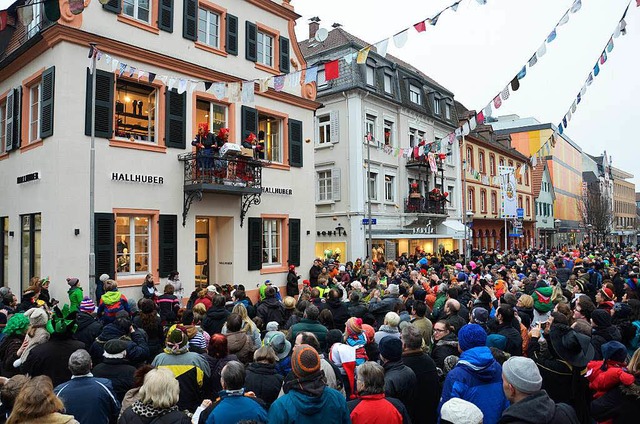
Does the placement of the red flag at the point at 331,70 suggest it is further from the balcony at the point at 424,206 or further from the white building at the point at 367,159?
the balcony at the point at 424,206

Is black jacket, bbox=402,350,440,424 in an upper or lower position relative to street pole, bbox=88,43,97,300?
lower

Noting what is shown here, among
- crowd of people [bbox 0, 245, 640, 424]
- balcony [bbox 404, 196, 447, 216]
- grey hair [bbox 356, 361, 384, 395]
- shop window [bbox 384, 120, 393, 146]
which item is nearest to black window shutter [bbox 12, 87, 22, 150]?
crowd of people [bbox 0, 245, 640, 424]

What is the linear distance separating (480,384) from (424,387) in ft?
2.42

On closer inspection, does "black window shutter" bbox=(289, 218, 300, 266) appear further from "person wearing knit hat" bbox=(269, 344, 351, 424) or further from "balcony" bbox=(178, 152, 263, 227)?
"person wearing knit hat" bbox=(269, 344, 351, 424)

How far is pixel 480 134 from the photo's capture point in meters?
40.5

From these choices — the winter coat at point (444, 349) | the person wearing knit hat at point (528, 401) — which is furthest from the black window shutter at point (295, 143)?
the person wearing knit hat at point (528, 401)

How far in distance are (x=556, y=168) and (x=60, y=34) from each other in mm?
58349

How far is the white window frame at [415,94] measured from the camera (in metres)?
29.4

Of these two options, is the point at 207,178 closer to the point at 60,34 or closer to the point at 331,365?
the point at 60,34

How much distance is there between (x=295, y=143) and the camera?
18188 millimetres

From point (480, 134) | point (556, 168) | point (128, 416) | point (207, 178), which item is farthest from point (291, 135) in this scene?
point (556, 168)

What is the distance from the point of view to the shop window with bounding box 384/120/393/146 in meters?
27.1

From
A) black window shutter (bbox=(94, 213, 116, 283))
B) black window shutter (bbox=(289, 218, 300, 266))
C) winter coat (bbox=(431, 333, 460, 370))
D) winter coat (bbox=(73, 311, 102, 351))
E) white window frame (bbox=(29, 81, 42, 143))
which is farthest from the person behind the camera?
black window shutter (bbox=(289, 218, 300, 266))

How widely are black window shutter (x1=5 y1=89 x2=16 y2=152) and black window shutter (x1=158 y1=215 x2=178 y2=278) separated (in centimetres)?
510
